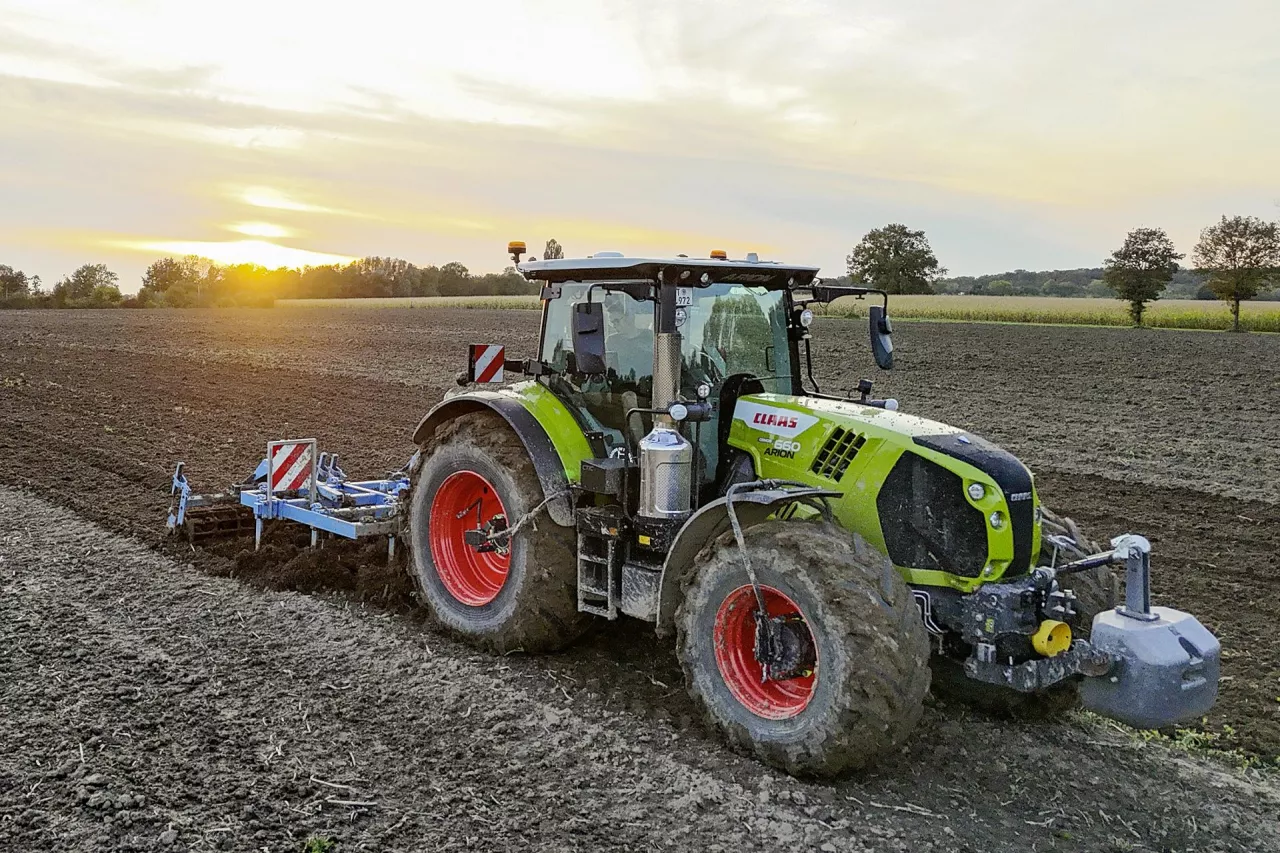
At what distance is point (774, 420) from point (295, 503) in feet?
13.8

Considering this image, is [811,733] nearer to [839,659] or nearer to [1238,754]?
[839,659]

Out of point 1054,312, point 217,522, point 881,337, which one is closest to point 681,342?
point 881,337

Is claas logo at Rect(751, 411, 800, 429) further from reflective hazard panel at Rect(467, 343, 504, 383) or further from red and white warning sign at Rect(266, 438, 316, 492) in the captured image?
red and white warning sign at Rect(266, 438, 316, 492)

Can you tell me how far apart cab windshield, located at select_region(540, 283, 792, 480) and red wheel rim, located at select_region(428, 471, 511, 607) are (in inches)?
36.5

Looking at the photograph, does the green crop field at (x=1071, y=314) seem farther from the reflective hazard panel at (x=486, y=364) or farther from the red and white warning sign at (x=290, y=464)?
the reflective hazard panel at (x=486, y=364)

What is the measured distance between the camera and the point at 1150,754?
516cm

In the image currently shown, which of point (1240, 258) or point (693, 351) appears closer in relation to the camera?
point (693, 351)

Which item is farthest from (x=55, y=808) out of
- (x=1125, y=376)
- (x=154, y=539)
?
(x=1125, y=376)

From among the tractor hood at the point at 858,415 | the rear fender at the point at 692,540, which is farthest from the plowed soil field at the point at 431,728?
the tractor hood at the point at 858,415

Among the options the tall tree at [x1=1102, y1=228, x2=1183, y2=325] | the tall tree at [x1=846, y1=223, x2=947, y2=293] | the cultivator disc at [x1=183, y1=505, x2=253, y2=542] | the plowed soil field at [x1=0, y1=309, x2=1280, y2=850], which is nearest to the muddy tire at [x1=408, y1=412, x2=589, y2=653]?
the plowed soil field at [x1=0, y1=309, x2=1280, y2=850]

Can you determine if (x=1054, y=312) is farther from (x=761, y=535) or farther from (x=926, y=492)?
(x=761, y=535)

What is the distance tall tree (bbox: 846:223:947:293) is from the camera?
245 feet

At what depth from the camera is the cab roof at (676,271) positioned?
5.42 meters

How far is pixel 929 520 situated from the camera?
4922mm
